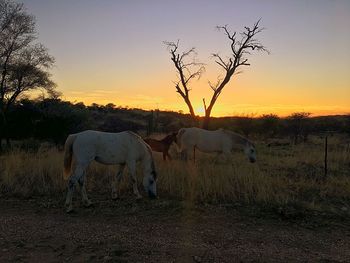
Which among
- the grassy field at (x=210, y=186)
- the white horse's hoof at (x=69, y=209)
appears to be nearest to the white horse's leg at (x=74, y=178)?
the white horse's hoof at (x=69, y=209)

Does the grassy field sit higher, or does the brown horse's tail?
the brown horse's tail

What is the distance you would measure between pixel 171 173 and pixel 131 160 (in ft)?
5.85

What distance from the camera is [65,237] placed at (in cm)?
682

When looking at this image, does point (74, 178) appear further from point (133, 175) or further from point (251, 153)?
point (251, 153)

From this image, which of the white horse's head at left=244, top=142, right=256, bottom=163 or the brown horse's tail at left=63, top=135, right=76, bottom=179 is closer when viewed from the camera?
the brown horse's tail at left=63, top=135, right=76, bottom=179

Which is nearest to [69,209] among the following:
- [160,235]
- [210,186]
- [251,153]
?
[160,235]

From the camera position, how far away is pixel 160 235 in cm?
692

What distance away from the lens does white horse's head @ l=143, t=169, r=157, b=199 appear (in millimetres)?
9508

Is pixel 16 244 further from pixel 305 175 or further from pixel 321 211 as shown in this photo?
pixel 305 175

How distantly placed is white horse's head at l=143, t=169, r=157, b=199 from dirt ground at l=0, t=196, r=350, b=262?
43 centimetres

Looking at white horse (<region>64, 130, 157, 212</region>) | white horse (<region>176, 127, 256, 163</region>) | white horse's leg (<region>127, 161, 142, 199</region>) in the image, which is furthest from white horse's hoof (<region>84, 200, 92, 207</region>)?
white horse (<region>176, 127, 256, 163</region>)

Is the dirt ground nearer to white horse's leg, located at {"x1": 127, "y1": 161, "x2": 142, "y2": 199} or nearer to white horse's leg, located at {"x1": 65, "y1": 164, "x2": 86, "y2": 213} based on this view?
white horse's leg, located at {"x1": 65, "y1": 164, "x2": 86, "y2": 213}

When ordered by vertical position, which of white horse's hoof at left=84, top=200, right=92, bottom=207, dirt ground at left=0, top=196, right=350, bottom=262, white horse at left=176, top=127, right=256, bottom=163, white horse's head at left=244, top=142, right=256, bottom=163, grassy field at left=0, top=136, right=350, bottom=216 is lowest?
dirt ground at left=0, top=196, right=350, bottom=262

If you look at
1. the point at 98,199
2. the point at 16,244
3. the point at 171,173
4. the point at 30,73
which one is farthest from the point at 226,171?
the point at 30,73
